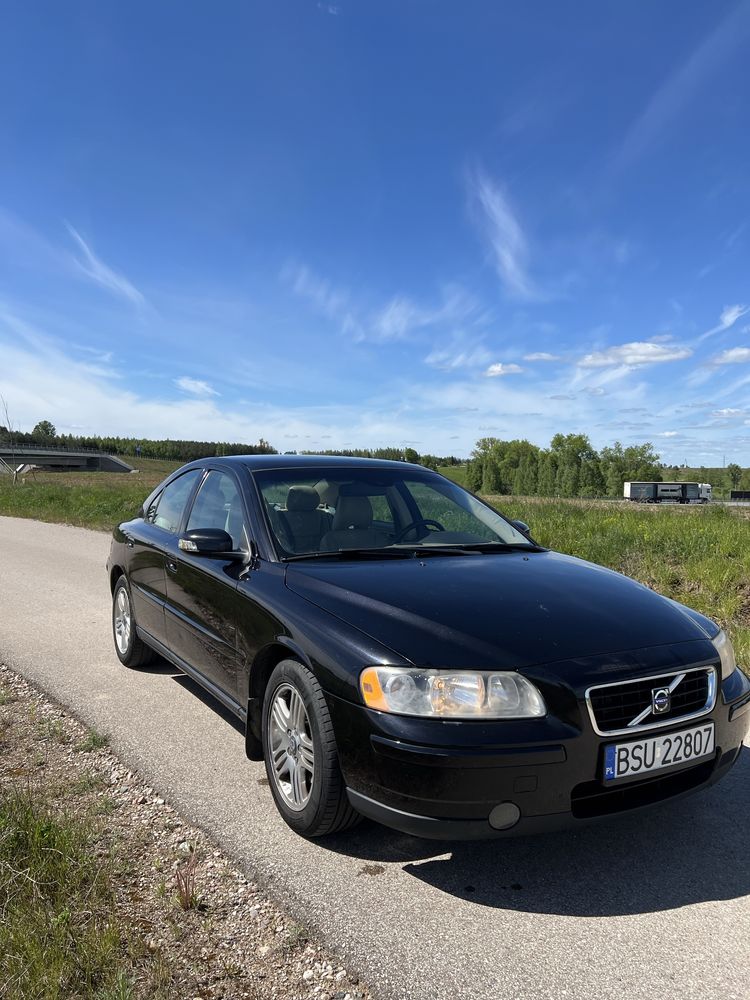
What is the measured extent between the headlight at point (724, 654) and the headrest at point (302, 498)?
204cm

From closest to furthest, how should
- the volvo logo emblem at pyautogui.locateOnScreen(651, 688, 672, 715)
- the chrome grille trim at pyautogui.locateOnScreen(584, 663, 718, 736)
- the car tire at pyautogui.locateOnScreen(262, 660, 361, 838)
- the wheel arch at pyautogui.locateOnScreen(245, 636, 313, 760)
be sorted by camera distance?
the chrome grille trim at pyautogui.locateOnScreen(584, 663, 718, 736), the volvo logo emblem at pyautogui.locateOnScreen(651, 688, 672, 715), the car tire at pyautogui.locateOnScreen(262, 660, 361, 838), the wheel arch at pyautogui.locateOnScreen(245, 636, 313, 760)

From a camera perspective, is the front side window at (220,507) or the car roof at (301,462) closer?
the front side window at (220,507)

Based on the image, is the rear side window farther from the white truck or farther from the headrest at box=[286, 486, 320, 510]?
the white truck

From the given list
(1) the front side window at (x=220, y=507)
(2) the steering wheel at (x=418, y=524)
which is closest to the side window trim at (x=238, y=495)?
(1) the front side window at (x=220, y=507)

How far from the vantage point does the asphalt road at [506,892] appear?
220 cm

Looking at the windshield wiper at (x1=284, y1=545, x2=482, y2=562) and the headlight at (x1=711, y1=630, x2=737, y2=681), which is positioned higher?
the windshield wiper at (x1=284, y1=545, x2=482, y2=562)

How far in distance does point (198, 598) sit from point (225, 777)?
970 mm

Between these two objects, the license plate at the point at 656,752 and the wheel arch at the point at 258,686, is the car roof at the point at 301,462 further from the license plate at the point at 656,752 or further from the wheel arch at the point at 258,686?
the license plate at the point at 656,752

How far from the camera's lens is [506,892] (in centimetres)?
263

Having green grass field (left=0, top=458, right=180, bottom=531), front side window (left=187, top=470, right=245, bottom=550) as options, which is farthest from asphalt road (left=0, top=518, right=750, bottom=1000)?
green grass field (left=0, top=458, right=180, bottom=531)

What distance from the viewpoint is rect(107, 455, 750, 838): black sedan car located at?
2441 millimetres

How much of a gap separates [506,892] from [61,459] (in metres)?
141

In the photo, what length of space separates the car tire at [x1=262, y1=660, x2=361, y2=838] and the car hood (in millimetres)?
343

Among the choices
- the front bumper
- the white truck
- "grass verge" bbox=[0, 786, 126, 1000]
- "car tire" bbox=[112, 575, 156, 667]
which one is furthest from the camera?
the white truck
